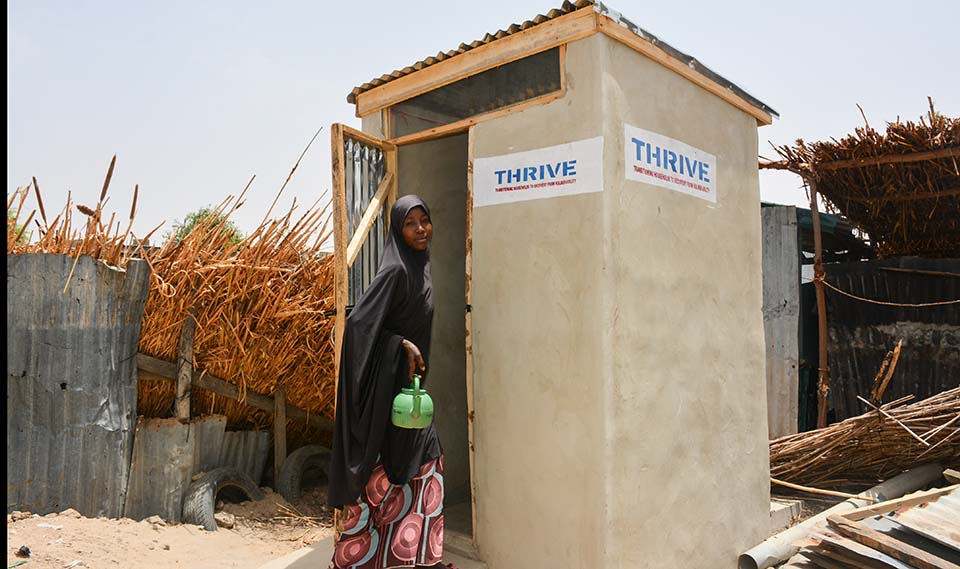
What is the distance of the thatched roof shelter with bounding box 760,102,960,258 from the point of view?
253 inches

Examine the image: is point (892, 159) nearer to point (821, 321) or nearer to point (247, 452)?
point (821, 321)

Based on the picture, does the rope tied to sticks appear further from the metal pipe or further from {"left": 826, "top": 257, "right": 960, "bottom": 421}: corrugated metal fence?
the metal pipe

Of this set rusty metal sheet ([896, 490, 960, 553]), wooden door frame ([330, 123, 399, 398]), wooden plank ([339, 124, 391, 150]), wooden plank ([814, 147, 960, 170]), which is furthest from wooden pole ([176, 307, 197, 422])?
wooden plank ([814, 147, 960, 170])

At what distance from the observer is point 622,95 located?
144 inches

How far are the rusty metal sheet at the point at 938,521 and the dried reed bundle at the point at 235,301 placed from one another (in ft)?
12.1

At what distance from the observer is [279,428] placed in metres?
5.88

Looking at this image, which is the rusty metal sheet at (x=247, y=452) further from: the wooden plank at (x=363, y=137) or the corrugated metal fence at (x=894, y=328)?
the corrugated metal fence at (x=894, y=328)

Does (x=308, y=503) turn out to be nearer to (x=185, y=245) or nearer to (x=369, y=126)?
(x=185, y=245)

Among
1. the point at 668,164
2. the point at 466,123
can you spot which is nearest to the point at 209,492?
the point at 466,123

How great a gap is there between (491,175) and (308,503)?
3.47 meters

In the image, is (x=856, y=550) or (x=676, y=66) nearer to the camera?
(x=856, y=550)

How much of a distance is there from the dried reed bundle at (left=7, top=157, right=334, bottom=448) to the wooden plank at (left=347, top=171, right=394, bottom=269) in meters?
0.82

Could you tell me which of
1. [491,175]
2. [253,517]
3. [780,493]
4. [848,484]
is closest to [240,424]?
[253,517]

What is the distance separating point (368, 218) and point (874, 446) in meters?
4.59
